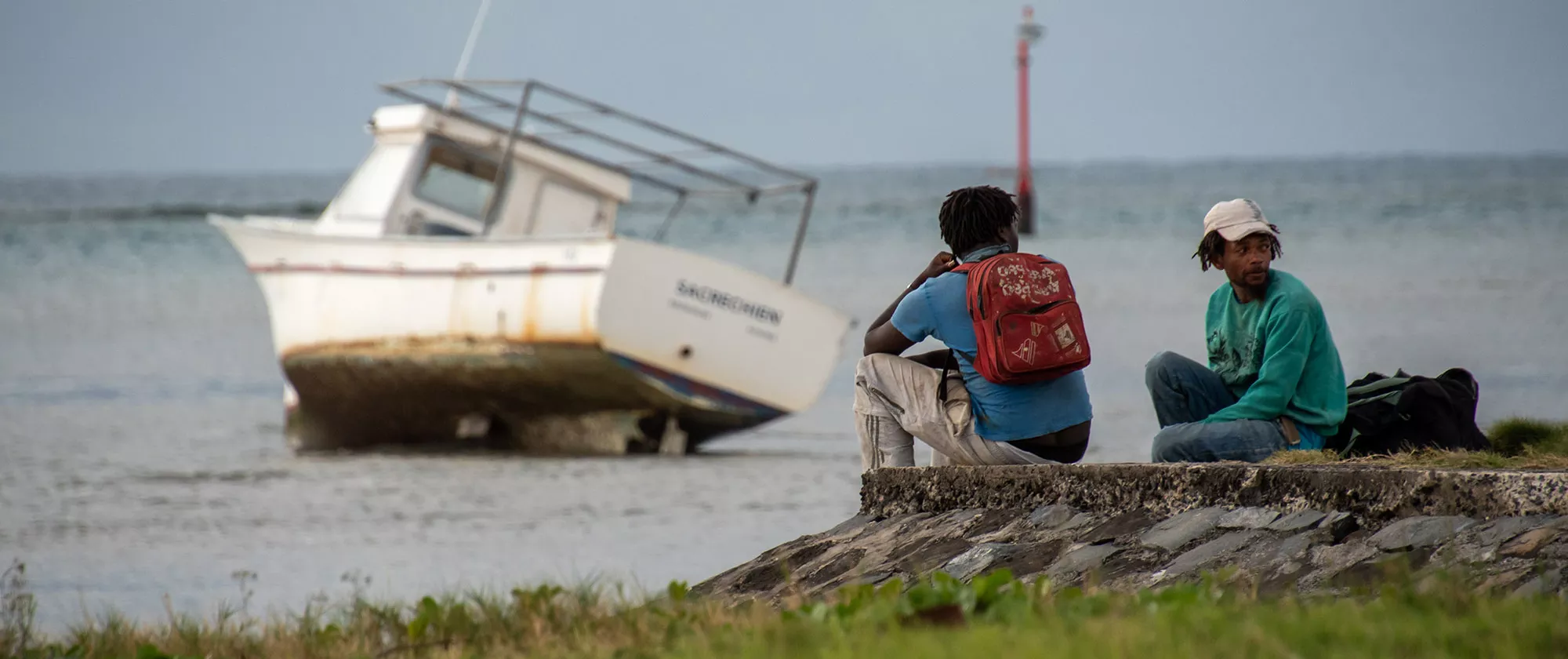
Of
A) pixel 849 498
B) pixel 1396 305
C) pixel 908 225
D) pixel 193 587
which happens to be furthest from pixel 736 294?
pixel 908 225

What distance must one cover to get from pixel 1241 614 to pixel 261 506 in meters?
10.3

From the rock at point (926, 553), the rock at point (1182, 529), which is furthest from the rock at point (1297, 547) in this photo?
the rock at point (926, 553)

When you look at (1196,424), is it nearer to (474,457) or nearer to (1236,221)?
(1236,221)

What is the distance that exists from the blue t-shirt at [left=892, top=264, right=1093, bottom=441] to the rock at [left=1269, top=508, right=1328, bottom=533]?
2.97 feet

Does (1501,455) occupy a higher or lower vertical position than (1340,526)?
higher

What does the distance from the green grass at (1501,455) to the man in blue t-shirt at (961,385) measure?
65cm

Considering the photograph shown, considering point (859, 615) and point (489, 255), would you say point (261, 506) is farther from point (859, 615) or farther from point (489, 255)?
A: point (859, 615)

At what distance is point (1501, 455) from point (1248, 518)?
776mm

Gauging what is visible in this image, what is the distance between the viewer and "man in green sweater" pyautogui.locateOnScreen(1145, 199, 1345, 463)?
5.15 meters

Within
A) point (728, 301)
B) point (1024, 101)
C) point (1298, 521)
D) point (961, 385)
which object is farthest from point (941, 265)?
point (1024, 101)

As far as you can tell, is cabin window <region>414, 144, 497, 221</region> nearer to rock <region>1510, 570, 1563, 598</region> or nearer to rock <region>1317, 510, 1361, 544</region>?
rock <region>1317, 510, 1361, 544</region>

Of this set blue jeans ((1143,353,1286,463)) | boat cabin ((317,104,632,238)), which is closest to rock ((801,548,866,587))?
blue jeans ((1143,353,1286,463))

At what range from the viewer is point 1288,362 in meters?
5.12

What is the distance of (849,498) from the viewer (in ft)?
40.8
